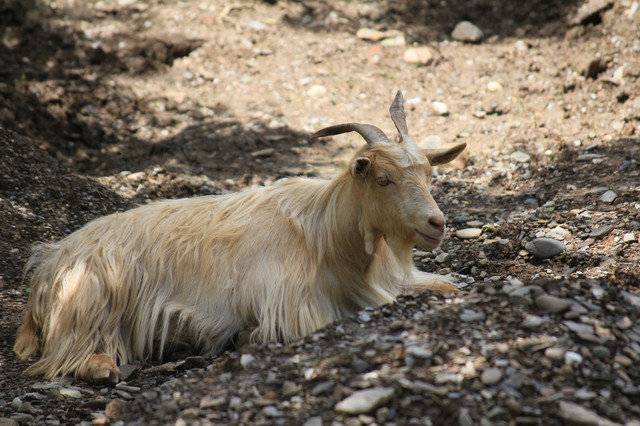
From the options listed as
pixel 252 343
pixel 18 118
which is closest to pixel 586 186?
pixel 252 343

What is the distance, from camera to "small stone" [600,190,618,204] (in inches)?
258

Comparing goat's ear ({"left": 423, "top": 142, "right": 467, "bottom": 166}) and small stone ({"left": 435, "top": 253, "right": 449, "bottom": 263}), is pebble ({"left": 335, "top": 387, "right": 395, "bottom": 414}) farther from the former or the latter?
small stone ({"left": 435, "top": 253, "right": 449, "bottom": 263})

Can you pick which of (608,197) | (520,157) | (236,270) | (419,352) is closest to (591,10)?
(520,157)

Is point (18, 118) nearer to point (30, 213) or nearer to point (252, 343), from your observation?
point (30, 213)

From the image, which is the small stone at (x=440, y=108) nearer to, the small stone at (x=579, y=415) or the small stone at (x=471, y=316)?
the small stone at (x=471, y=316)

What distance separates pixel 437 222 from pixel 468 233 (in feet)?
6.16

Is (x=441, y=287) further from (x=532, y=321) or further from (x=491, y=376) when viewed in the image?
(x=491, y=376)

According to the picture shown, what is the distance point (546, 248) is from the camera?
5.97 m

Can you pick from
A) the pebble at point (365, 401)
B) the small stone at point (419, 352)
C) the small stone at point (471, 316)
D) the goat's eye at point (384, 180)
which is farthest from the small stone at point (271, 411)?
the goat's eye at point (384, 180)

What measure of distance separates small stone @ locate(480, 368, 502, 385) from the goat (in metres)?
1.23

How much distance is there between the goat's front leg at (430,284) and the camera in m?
5.36

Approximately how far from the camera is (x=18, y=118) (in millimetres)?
8766

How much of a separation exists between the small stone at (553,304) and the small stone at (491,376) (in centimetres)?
61

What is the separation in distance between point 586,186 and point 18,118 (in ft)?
17.6
